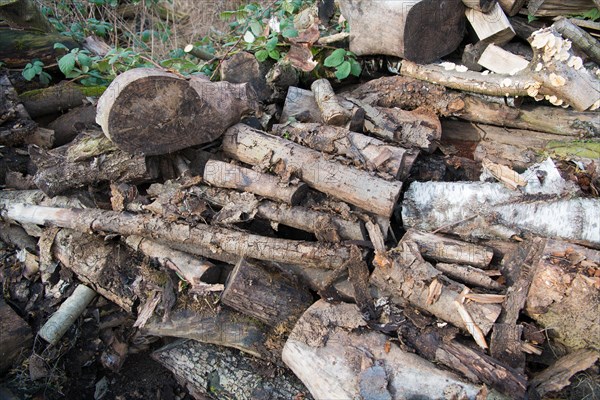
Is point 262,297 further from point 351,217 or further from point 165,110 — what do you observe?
point 165,110

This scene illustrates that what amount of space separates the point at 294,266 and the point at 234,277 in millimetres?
442

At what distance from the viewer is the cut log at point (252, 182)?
332cm

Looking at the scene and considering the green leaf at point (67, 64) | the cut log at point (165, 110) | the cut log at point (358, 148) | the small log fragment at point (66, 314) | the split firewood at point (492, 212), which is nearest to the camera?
the split firewood at point (492, 212)

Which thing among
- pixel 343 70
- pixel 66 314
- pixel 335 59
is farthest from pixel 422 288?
pixel 66 314

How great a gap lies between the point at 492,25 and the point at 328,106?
1.43 metres

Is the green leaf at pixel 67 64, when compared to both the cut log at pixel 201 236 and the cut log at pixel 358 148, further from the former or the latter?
the cut log at pixel 358 148

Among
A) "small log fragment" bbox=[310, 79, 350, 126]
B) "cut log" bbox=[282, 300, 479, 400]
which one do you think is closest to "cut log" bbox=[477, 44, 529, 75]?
"small log fragment" bbox=[310, 79, 350, 126]

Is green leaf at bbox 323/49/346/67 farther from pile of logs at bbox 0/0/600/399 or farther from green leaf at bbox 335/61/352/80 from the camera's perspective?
pile of logs at bbox 0/0/600/399

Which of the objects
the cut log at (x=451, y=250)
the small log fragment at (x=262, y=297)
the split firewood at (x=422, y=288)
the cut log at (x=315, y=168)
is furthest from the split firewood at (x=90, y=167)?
the cut log at (x=451, y=250)

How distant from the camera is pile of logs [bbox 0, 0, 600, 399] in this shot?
2.77 meters

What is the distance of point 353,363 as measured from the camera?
2773 millimetres

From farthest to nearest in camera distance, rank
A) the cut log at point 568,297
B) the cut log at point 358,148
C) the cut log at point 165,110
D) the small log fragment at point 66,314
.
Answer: the small log fragment at point 66,314 < the cut log at point 358,148 < the cut log at point 165,110 < the cut log at point 568,297

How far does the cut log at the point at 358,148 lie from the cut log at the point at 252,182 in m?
0.38

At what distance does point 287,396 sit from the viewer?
121 inches
